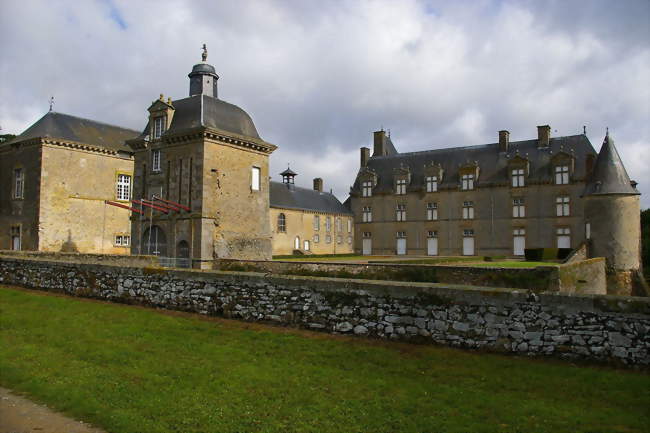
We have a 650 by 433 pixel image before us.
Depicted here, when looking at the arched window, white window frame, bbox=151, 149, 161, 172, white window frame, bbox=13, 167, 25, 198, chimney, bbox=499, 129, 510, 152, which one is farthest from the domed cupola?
chimney, bbox=499, 129, 510, 152

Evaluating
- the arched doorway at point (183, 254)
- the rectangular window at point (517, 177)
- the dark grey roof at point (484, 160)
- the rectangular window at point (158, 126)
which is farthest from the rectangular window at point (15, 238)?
the rectangular window at point (517, 177)

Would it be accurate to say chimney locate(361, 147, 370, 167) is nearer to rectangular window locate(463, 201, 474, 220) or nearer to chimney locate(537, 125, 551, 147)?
rectangular window locate(463, 201, 474, 220)

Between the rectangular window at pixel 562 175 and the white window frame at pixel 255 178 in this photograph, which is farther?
the rectangular window at pixel 562 175

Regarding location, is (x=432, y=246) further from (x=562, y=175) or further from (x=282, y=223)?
(x=282, y=223)

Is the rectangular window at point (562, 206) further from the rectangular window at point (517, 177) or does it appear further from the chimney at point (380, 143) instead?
the chimney at point (380, 143)

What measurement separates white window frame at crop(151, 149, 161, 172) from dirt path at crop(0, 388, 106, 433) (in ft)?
65.9

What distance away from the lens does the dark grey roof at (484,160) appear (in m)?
36.5

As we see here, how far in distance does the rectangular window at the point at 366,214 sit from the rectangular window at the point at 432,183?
611 cm

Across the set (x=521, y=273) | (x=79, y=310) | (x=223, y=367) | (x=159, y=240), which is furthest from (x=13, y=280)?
(x=521, y=273)

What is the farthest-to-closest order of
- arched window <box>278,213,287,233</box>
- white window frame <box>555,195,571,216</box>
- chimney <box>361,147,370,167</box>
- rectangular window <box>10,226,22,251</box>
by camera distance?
chimney <box>361,147,370,167</box> → arched window <box>278,213,287,233</box> → white window frame <box>555,195,571,216</box> → rectangular window <box>10,226,22,251</box>

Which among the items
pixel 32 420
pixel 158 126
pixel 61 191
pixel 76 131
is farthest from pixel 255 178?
pixel 32 420

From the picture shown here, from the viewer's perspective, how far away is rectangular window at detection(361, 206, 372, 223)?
45219 millimetres

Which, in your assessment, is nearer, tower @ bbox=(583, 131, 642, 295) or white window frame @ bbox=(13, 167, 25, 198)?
tower @ bbox=(583, 131, 642, 295)

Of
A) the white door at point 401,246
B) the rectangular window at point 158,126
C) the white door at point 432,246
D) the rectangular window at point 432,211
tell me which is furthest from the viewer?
the white door at point 401,246
